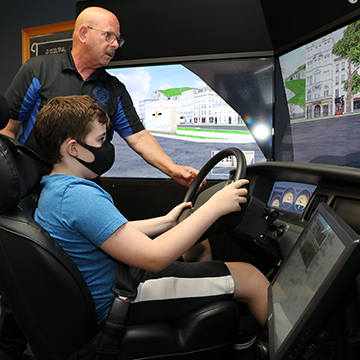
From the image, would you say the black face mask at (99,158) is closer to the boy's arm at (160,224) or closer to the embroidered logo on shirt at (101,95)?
the boy's arm at (160,224)

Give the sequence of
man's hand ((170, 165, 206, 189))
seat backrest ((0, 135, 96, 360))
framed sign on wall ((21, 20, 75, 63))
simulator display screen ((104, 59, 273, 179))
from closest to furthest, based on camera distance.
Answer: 1. seat backrest ((0, 135, 96, 360))
2. man's hand ((170, 165, 206, 189))
3. simulator display screen ((104, 59, 273, 179))
4. framed sign on wall ((21, 20, 75, 63))

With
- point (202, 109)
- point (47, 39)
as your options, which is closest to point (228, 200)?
point (202, 109)

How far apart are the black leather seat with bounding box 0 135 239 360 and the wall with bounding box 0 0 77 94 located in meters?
2.97

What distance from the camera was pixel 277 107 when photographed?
2.45m

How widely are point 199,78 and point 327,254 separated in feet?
6.91

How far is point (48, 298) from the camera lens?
0.88 metres

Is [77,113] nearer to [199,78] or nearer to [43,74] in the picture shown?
[43,74]

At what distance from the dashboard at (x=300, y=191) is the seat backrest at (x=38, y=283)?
71 centimetres

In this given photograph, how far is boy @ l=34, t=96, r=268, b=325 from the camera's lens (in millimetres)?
949

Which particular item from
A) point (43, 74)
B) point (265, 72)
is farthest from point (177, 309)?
point (265, 72)

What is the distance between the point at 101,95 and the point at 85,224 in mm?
1183

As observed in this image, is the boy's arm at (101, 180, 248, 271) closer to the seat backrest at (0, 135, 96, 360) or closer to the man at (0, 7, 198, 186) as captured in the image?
the seat backrest at (0, 135, 96, 360)

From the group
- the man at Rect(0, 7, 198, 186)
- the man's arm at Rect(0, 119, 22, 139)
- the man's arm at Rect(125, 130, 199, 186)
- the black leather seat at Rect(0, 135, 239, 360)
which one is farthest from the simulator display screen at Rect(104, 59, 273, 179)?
the black leather seat at Rect(0, 135, 239, 360)

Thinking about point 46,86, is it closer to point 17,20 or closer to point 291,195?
point 291,195
